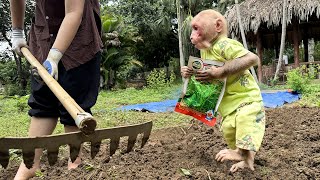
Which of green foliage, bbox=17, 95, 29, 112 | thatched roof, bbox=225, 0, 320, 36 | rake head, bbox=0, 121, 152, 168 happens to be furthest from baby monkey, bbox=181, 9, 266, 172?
thatched roof, bbox=225, 0, 320, 36

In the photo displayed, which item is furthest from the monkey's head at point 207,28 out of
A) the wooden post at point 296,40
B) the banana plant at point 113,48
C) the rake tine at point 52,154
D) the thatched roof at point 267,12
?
the banana plant at point 113,48

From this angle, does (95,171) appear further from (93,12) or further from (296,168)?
(296,168)

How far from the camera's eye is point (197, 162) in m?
2.62

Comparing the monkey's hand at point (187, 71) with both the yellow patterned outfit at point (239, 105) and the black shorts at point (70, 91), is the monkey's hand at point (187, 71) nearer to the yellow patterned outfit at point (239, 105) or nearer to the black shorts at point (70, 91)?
the yellow patterned outfit at point (239, 105)

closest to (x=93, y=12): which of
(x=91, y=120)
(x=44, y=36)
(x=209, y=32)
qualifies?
(x=44, y=36)

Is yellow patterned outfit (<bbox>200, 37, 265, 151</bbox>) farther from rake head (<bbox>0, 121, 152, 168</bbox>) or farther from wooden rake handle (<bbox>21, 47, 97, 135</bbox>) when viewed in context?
wooden rake handle (<bbox>21, 47, 97, 135</bbox>)

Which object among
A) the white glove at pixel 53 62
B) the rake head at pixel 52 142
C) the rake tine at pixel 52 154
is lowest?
the rake tine at pixel 52 154

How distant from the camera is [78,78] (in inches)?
100

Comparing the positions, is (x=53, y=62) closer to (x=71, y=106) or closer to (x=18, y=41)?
(x=71, y=106)

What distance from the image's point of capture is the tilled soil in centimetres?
238

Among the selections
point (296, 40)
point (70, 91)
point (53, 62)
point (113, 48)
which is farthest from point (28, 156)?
point (113, 48)

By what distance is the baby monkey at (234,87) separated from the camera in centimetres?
238

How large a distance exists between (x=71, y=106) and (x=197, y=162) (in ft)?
3.13

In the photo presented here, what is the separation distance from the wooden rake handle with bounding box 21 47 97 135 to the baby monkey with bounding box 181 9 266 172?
75cm
